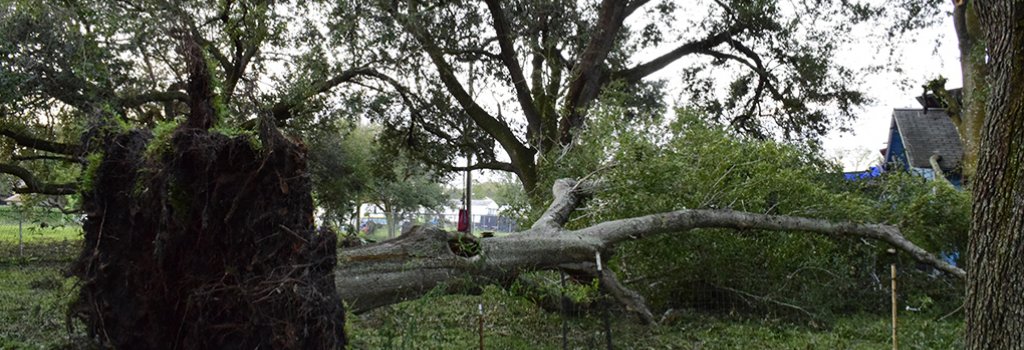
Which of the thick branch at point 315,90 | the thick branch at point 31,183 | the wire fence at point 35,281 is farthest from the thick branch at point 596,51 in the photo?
the thick branch at point 31,183

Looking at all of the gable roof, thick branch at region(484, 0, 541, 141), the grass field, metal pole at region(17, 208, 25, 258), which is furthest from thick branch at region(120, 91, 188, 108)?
the gable roof

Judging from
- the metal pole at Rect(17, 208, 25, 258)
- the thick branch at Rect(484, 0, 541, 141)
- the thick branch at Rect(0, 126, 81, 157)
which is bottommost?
the metal pole at Rect(17, 208, 25, 258)

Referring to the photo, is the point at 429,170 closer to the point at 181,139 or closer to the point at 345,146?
the point at 345,146

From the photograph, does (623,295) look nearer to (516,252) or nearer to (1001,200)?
(516,252)

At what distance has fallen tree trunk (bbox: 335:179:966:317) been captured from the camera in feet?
16.6

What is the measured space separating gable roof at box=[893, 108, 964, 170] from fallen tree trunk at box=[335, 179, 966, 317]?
12788 millimetres

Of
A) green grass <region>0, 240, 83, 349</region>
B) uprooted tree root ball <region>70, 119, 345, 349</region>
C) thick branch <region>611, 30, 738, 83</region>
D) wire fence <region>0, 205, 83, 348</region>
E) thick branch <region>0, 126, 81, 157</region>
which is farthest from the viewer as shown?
thick branch <region>611, 30, 738, 83</region>

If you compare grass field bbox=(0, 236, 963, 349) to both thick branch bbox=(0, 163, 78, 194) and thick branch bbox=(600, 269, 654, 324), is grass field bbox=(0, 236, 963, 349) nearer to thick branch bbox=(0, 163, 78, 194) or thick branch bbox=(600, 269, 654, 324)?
thick branch bbox=(600, 269, 654, 324)

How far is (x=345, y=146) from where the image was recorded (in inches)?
759

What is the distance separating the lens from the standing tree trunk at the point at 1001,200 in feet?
13.0

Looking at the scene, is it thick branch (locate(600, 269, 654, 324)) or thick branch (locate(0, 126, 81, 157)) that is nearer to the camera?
thick branch (locate(600, 269, 654, 324))

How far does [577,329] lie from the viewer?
25.0 ft

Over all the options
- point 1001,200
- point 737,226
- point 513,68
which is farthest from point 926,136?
point 1001,200

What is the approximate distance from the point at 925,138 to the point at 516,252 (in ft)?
62.3
